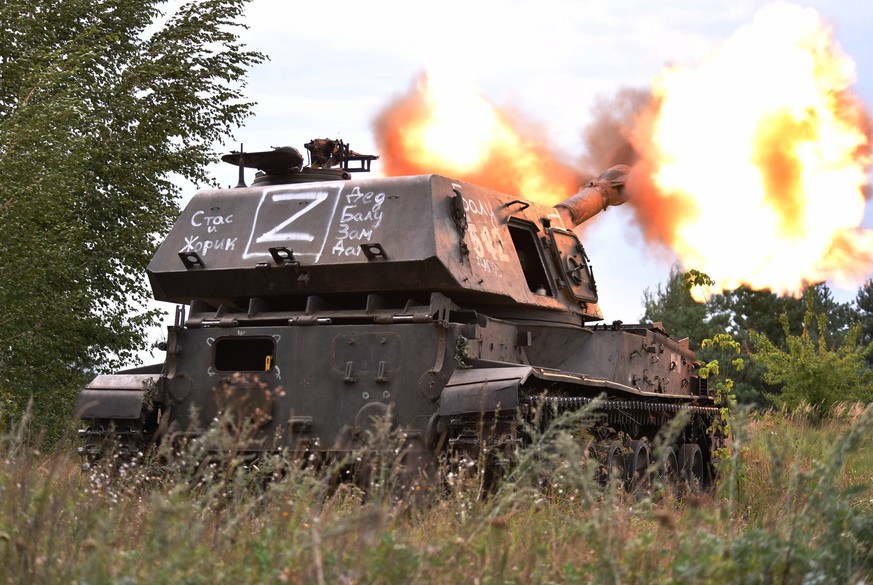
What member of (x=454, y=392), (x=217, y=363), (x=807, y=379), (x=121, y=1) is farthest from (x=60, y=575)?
(x=807, y=379)

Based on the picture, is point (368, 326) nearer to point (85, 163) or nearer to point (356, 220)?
point (356, 220)

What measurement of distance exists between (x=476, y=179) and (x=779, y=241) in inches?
133

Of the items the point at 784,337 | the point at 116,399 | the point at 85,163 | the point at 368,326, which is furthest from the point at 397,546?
the point at 784,337

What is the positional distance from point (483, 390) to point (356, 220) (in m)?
2.32

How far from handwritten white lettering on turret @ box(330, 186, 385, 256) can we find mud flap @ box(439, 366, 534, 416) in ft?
5.24

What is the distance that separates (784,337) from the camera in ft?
144

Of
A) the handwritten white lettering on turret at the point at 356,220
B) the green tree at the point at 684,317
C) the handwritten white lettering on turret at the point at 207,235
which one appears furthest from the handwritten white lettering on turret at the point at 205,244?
the green tree at the point at 684,317

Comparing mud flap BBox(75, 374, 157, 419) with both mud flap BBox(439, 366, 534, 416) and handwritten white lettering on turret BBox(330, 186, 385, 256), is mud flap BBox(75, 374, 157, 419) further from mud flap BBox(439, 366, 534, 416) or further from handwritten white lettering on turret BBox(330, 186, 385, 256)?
mud flap BBox(439, 366, 534, 416)

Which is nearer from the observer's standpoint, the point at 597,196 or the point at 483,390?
the point at 483,390

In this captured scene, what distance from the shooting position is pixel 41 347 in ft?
49.7

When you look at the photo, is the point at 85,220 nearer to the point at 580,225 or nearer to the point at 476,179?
Result: the point at 476,179

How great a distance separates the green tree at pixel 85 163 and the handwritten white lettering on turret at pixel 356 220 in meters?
4.77

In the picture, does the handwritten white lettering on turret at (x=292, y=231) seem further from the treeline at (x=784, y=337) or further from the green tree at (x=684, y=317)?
the green tree at (x=684, y=317)

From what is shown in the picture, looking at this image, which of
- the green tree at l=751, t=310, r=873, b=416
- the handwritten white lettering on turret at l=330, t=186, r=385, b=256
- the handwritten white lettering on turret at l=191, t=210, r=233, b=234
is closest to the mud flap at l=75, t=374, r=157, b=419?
the handwritten white lettering on turret at l=191, t=210, r=233, b=234
